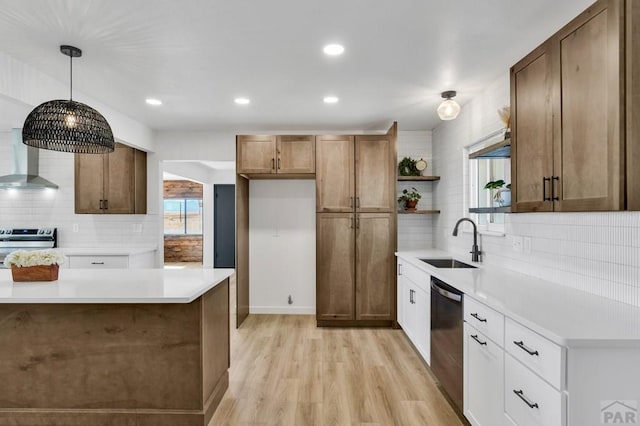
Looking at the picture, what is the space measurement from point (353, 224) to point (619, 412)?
3.07m

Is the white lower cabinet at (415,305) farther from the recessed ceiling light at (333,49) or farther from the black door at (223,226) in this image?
the black door at (223,226)

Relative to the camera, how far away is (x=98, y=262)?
4379mm

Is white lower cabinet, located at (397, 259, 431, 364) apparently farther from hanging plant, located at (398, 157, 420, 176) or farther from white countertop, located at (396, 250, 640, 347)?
hanging plant, located at (398, 157, 420, 176)

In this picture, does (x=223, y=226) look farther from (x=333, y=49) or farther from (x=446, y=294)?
(x=446, y=294)

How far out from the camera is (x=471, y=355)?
2.10 m

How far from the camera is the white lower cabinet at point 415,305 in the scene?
2.99 metres

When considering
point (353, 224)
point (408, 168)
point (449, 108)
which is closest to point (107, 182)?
point (353, 224)

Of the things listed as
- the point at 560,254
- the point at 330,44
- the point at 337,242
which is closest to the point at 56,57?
the point at 330,44

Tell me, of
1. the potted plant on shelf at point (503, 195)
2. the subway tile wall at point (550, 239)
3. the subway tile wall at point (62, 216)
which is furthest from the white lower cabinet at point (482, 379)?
the subway tile wall at point (62, 216)

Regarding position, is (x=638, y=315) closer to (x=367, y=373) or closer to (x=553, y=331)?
(x=553, y=331)

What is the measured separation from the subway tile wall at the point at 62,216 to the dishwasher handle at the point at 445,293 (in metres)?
3.64

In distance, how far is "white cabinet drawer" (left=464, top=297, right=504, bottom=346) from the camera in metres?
1.76

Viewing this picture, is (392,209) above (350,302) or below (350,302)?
above

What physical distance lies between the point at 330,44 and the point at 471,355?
2110 millimetres
